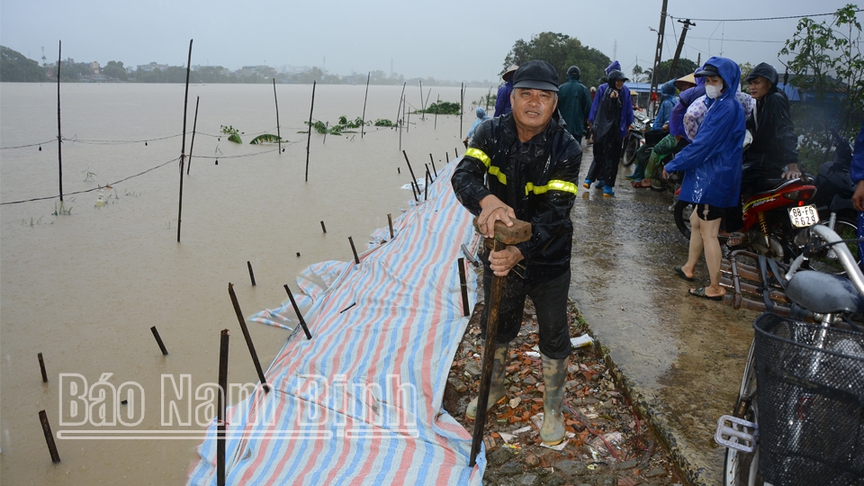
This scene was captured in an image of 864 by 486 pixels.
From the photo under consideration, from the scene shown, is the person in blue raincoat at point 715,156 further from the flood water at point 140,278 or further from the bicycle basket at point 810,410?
the flood water at point 140,278

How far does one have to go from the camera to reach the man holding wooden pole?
2.04m

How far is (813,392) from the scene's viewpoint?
4.14 ft

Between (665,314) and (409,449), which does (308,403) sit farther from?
(665,314)

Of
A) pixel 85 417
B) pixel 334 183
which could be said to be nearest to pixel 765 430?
pixel 85 417

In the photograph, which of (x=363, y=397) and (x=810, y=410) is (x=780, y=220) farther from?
(x=363, y=397)

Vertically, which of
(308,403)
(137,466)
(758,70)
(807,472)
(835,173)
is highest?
(758,70)

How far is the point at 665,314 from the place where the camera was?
332 cm

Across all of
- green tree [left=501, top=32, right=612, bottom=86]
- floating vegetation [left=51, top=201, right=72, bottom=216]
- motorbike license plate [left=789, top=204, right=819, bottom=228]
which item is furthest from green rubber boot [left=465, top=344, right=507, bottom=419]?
green tree [left=501, top=32, right=612, bottom=86]

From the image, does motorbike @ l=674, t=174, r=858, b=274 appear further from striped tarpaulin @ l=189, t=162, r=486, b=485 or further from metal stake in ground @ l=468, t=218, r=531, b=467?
metal stake in ground @ l=468, t=218, r=531, b=467

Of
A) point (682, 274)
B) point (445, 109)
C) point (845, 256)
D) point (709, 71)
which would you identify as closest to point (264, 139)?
point (682, 274)

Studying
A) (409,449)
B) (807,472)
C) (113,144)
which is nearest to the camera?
(807,472)

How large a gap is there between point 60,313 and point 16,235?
270 cm

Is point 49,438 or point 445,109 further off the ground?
point 445,109

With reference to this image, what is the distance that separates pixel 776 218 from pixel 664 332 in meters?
1.48
